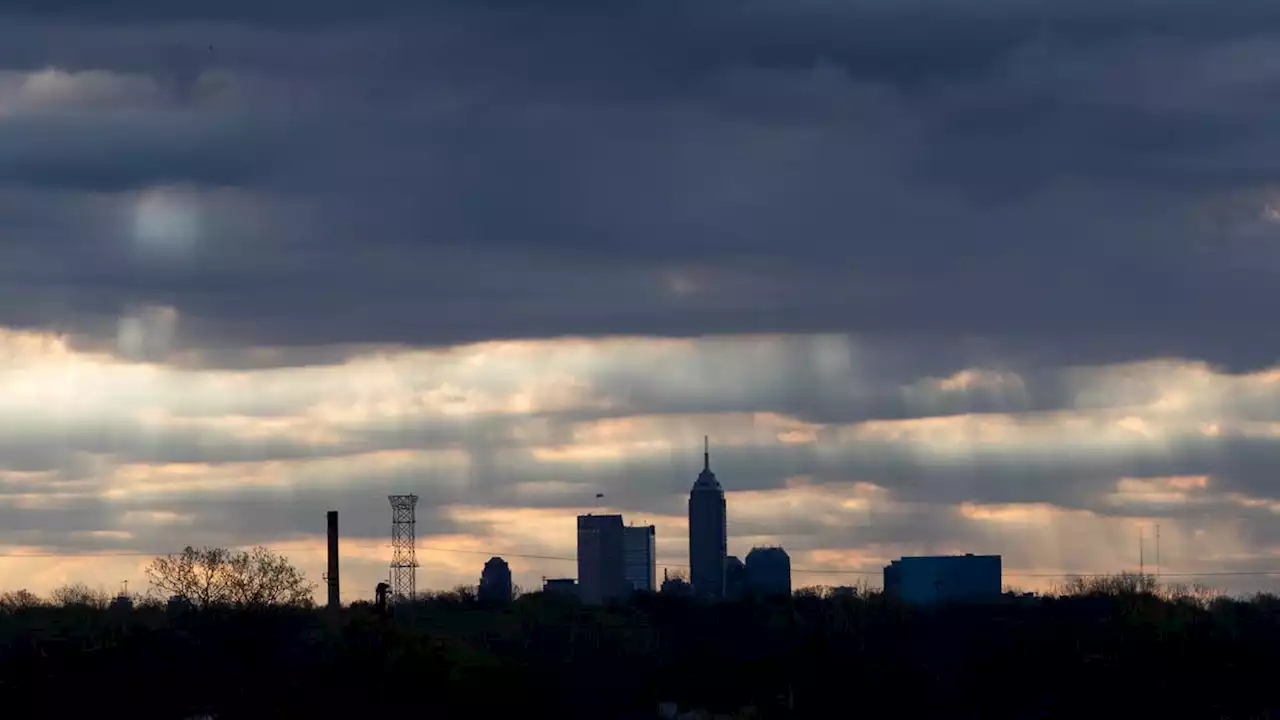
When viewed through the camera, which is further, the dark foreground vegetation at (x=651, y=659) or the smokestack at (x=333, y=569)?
the smokestack at (x=333, y=569)

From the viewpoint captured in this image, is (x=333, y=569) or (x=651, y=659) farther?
(x=333, y=569)

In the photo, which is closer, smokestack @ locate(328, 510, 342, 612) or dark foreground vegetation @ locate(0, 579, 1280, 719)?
dark foreground vegetation @ locate(0, 579, 1280, 719)

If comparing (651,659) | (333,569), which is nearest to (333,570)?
(333,569)

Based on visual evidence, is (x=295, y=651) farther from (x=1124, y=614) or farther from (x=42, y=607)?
(x=1124, y=614)

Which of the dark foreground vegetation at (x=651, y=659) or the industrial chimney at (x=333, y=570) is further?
the industrial chimney at (x=333, y=570)

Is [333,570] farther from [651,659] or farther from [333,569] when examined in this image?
[651,659]

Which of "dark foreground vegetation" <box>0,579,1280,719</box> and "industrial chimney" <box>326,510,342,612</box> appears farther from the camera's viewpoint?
"industrial chimney" <box>326,510,342,612</box>

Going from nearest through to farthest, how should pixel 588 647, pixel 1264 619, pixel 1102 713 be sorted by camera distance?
pixel 1102 713, pixel 588 647, pixel 1264 619

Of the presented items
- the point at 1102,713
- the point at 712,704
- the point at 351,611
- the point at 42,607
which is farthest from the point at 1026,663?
the point at 42,607
